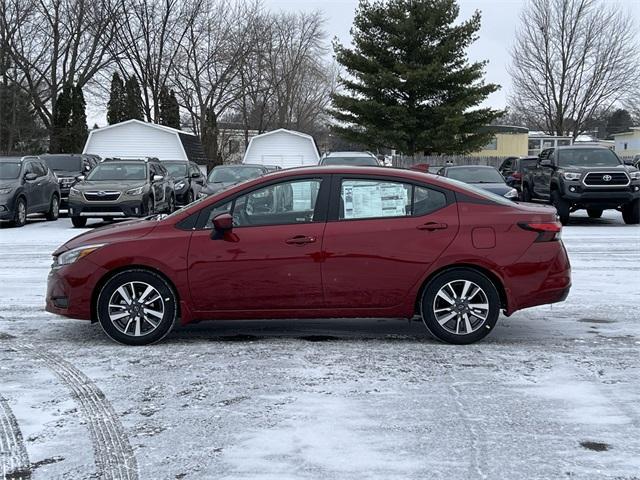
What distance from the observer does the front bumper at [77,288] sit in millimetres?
6332

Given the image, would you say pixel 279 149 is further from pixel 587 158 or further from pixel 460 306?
pixel 460 306

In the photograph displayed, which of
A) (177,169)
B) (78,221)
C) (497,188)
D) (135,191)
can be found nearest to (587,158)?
(497,188)

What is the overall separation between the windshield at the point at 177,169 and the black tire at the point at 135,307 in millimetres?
17920

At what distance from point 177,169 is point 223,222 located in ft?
62.3

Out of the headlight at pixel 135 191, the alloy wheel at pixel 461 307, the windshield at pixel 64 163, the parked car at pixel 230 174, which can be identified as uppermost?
the windshield at pixel 64 163

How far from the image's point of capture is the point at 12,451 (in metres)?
4.16

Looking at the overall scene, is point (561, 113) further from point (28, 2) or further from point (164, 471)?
point (164, 471)

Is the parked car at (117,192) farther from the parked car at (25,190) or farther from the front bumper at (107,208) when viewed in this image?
the parked car at (25,190)

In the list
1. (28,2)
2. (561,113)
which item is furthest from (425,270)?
(561,113)

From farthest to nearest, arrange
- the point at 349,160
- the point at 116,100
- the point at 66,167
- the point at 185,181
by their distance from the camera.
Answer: the point at 116,100 < the point at 66,167 < the point at 185,181 < the point at 349,160

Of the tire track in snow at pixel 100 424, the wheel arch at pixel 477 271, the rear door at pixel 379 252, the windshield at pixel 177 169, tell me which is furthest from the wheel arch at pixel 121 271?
the windshield at pixel 177 169

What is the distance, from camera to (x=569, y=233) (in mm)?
15555

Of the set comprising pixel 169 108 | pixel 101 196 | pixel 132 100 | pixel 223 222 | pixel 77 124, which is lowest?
pixel 223 222

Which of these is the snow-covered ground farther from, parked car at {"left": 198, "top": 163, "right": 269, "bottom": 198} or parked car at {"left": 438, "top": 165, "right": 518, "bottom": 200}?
parked car at {"left": 198, "top": 163, "right": 269, "bottom": 198}
